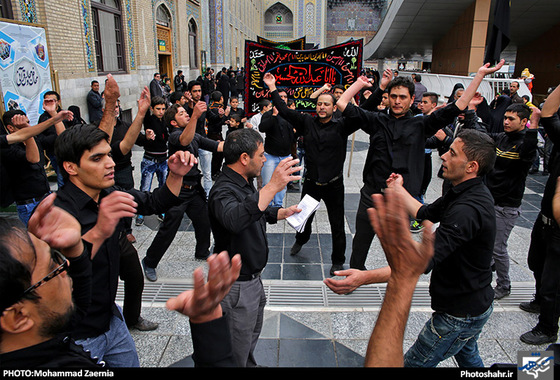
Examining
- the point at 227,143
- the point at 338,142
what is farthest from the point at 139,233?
the point at 227,143

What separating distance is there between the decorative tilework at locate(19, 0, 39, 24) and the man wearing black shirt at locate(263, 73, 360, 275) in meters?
7.40

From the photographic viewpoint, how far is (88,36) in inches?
452

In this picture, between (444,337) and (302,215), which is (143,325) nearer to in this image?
(302,215)

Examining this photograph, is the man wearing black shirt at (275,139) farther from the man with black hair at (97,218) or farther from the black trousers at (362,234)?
the man with black hair at (97,218)

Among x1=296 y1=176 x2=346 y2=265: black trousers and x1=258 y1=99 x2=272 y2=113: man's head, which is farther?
x1=258 y1=99 x2=272 y2=113: man's head

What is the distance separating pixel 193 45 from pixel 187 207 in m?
20.8

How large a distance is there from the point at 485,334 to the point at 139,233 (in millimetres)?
4694

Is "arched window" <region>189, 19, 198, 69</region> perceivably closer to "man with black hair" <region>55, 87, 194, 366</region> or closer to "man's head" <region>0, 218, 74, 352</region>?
"man with black hair" <region>55, 87, 194, 366</region>

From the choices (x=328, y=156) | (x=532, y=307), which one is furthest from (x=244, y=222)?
(x=532, y=307)

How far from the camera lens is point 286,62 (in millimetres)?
6773

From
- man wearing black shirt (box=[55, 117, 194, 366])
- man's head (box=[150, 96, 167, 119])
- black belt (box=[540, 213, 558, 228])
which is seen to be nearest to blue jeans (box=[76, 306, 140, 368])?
man wearing black shirt (box=[55, 117, 194, 366])

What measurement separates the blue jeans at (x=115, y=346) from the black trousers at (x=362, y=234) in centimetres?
261

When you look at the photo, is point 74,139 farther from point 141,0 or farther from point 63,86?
point 141,0

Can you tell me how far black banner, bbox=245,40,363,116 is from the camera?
6.53 metres
